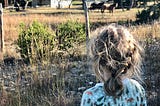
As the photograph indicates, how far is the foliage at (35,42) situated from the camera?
7.57 meters

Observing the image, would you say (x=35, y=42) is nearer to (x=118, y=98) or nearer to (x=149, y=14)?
(x=118, y=98)

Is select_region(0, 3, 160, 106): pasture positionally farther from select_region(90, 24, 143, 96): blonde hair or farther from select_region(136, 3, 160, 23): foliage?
select_region(136, 3, 160, 23): foliage

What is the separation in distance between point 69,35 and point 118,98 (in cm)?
698

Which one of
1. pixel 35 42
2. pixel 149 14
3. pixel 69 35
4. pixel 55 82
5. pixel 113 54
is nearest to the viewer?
pixel 113 54

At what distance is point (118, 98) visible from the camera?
7.51 ft

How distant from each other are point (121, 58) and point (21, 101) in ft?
11.9

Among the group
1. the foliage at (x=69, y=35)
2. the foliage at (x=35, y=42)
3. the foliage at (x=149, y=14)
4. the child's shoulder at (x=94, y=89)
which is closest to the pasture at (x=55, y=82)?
the foliage at (x=35, y=42)

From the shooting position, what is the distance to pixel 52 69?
22.4 feet

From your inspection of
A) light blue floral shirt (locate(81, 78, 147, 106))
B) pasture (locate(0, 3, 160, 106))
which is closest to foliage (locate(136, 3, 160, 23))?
pasture (locate(0, 3, 160, 106))

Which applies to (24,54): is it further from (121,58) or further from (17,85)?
(121,58)

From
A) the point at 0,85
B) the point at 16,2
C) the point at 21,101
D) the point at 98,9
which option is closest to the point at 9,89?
the point at 0,85

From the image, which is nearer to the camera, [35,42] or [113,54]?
[113,54]

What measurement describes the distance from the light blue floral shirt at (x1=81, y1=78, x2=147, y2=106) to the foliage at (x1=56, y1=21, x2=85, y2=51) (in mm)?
6517

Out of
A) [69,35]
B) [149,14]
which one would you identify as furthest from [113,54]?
[149,14]
